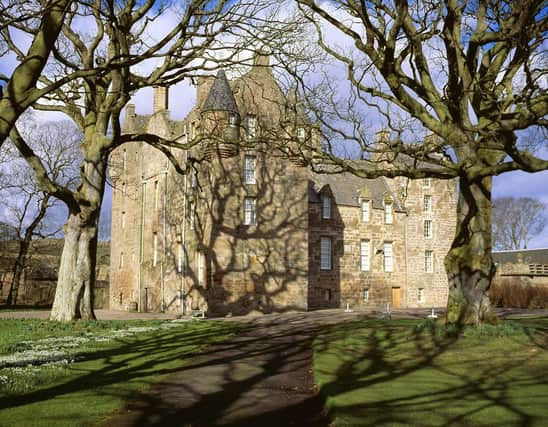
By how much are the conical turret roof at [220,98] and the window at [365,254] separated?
616 inches

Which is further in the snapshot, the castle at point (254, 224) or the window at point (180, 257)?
the window at point (180, 257)

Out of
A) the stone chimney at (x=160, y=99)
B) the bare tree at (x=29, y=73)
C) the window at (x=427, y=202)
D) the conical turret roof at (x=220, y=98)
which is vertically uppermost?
the stone chimney at (x=160, y=99)

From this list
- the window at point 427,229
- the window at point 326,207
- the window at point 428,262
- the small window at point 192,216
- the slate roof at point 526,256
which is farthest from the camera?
the slate roof at point 526,256

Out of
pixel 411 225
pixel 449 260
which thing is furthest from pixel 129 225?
pixel 449 260

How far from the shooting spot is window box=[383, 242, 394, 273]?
43.0 metres

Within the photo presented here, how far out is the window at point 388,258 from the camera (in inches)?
1692

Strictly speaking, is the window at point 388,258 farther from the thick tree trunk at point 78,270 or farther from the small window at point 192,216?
the thick tree trunk at point 78,270

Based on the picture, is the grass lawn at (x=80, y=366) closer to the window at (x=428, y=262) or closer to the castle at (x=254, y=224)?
the castle at (x=254, y=224)

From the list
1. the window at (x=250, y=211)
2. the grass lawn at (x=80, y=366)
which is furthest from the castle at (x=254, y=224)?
the grass lawn at (x=80, y=366)

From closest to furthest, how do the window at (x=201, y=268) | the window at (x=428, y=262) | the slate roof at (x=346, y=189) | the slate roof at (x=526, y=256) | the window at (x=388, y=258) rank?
the window at (x=201, y=268) → the slate roof at (x=346, y=189) → the window at (x=388, y=258) → the window at (x=428, y=262) → the slate roof at (x=526, y=256)

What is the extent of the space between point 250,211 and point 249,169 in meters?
2.40

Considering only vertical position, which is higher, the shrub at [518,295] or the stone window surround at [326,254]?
the stone window surround at [326,254]

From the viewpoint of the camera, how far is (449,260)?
17.5 meters

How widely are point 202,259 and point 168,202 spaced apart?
578 centimetres
